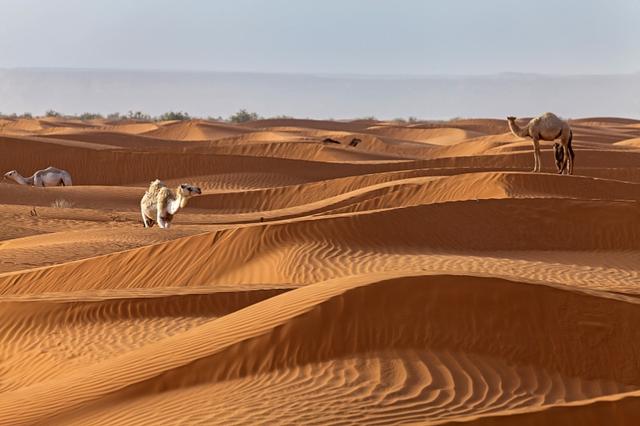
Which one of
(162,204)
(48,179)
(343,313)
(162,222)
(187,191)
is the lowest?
(343,313)

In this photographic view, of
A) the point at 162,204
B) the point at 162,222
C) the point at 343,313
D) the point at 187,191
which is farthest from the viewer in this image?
the point at 162,222

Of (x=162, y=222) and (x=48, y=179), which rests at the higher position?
(x=48, y=179)

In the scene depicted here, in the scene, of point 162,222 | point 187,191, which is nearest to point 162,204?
point 162,222

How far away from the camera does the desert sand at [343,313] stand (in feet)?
27.1

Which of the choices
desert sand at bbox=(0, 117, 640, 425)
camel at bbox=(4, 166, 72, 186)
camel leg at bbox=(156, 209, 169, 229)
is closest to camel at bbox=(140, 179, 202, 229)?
camel leg at bbox=(156, 209, 169, 229)

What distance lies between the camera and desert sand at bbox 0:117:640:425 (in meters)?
8.27

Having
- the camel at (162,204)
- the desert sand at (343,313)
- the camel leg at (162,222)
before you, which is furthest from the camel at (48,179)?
the camel leg at (162,222)

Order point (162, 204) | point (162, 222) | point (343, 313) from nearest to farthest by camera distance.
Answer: point (343, 313), point (162, 204), point (162, 222)

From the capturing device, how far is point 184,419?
7711 mm

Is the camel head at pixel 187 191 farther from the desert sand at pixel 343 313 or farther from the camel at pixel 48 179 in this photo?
the camel at pixel 48 179

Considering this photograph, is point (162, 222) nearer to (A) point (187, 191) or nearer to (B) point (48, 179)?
(A) point (187, 191)

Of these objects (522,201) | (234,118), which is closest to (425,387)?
(522,201)

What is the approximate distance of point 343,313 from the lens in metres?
9.52

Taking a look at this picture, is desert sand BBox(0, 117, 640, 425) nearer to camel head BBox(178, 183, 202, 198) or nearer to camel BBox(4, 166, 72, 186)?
camel head BBox(178, 183, 202, 198)
